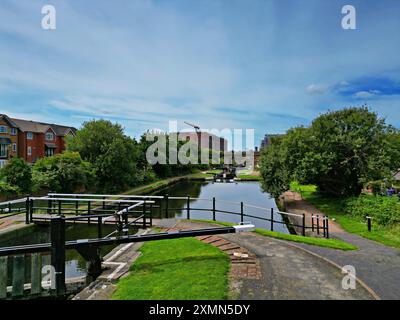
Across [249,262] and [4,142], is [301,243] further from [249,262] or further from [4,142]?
[4,142]

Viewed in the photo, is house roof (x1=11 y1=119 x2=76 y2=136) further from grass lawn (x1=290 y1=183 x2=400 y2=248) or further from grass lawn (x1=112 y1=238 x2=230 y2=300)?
grass lawn (x1=112 y1=238 x2=230 y2=300)

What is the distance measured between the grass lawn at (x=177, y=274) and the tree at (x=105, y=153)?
22.7 metres

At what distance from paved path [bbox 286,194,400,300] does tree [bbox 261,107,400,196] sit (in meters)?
9.22

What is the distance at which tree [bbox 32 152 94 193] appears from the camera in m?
21.8

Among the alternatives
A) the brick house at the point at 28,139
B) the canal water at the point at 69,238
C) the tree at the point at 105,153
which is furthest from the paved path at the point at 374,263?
the brick house at the point at 28,139

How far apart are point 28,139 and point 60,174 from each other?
18771 mm

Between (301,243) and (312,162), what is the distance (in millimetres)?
11290

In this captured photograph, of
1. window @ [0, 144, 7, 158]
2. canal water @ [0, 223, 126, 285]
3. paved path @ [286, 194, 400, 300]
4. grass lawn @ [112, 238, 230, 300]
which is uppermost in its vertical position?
window @ [0, 144, 7, 158]

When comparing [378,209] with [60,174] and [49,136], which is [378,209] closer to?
[60,174]

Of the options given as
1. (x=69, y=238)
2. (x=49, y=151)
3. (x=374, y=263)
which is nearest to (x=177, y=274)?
(x=374, y=263)

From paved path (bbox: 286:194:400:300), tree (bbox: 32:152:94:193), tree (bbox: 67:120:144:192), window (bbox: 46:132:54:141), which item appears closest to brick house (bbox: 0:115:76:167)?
window (bbox: 46:132:54:141)

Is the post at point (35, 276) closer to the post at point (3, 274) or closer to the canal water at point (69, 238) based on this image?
the post at point (3, 274)

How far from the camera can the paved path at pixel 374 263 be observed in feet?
16.7
